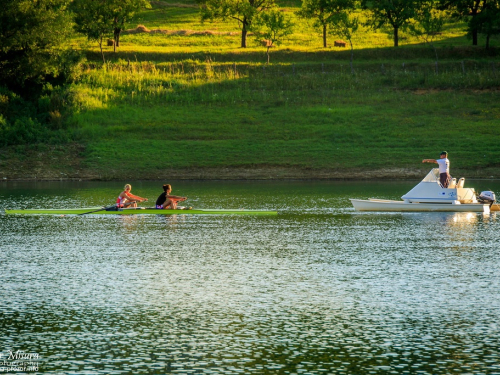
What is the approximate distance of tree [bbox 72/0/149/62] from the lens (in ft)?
304

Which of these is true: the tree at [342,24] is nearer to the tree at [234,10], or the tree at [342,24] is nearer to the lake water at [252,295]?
the tree at [234,10]

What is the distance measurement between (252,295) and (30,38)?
57287 mm

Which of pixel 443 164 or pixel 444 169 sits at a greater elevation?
pixel 443 164

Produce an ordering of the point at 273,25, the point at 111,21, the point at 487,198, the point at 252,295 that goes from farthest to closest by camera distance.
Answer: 1. the point at 273,25
2. the point at 111,21
3. the point at 487,198
4. the point at 252,295

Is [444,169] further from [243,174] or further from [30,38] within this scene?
[30,38]

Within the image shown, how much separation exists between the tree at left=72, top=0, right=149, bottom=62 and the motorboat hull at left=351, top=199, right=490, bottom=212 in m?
60.2

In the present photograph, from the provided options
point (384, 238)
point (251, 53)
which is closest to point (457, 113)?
point (251, 53)

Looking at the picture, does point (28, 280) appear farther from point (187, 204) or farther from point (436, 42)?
point (436, 42)

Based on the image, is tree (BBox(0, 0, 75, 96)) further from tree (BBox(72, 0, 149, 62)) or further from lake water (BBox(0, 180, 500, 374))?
lake water (BBox(0, 180, 500, 374))

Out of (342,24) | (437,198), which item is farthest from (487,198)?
(342,24)

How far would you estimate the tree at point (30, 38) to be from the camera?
229 feet

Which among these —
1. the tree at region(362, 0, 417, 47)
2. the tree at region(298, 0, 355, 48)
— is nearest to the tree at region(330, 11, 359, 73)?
the tree at region(362, 0, 417, 47)

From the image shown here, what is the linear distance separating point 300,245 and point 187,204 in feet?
45.4

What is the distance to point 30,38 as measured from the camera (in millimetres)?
69500
